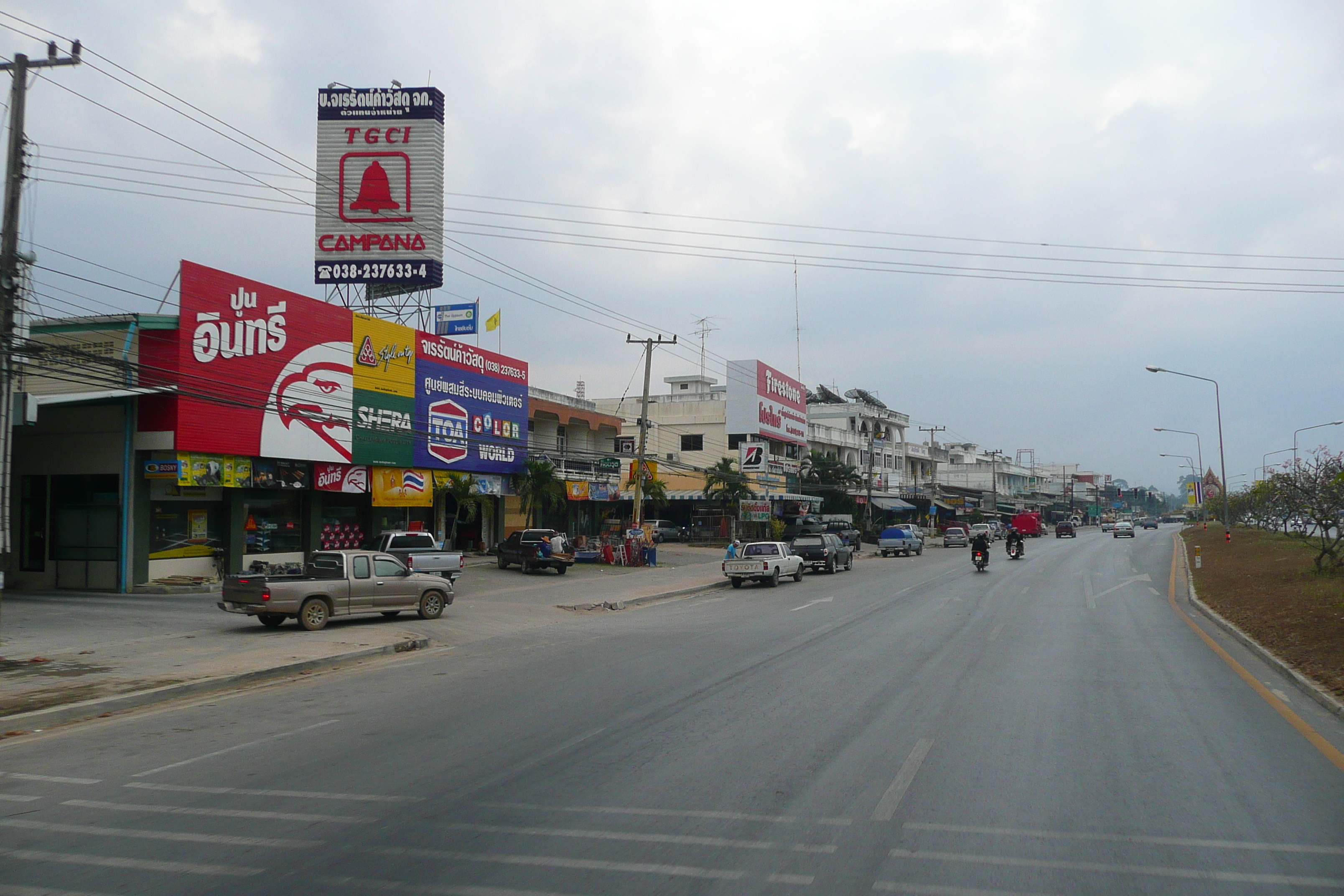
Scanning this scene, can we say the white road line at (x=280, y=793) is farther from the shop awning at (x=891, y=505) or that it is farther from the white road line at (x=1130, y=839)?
the shop awning at (x=891, y=505)

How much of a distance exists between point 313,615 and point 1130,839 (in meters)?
16.2

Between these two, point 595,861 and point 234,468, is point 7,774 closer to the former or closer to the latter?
point 595,861

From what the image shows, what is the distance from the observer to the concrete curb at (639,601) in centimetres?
2488

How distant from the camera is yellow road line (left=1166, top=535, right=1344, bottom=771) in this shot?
8.24 meters

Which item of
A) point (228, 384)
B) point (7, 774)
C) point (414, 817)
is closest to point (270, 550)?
point (228, 384)

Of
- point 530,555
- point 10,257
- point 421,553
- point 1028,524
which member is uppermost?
point 10,257

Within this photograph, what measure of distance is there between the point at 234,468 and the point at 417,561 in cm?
600

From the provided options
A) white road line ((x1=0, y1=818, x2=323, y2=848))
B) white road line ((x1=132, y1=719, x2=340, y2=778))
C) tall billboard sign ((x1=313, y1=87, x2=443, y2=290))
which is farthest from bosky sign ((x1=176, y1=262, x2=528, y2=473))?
white road line ((x1=0, y1=818, x2=323, y2=848))

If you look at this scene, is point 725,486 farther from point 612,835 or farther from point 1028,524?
point 612,835

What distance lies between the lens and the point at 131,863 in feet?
18.9

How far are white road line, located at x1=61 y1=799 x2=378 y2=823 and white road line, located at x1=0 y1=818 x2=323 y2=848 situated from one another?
1.24ft

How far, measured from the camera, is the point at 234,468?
91.0ft

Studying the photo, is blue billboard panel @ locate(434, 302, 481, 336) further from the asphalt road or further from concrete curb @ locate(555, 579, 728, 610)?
the asphalt road

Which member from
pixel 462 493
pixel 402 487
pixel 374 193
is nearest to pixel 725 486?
pixel 462 493
